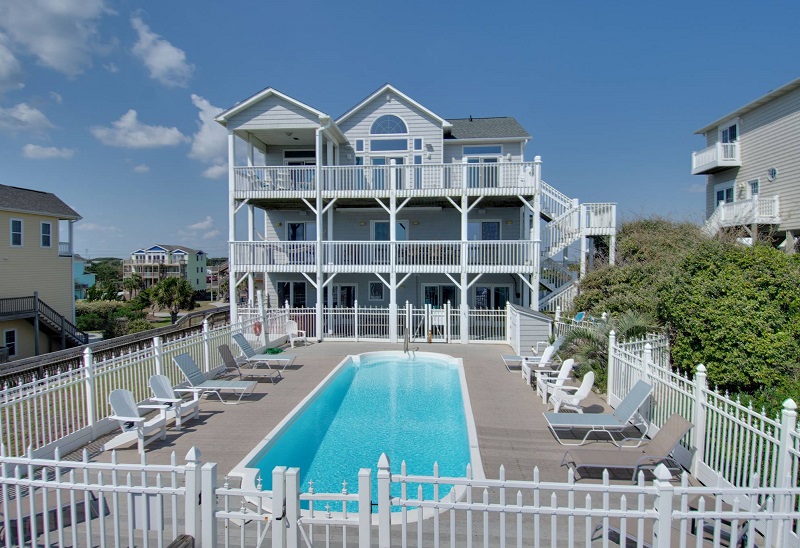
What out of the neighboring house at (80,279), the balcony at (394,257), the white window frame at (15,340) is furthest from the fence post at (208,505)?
the neighboring house at (80,279)

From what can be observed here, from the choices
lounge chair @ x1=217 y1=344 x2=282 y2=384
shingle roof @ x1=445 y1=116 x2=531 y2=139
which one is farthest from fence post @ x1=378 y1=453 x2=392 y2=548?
shingle roof @ x1=445 y1=116 x2=531 y2=139

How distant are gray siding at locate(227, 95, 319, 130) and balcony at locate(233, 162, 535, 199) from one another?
5.99 feet

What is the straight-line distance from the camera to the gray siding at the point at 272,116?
62.4ft

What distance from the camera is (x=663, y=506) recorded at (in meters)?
3.32

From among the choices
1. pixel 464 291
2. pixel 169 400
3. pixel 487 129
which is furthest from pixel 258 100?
pixel 169 400

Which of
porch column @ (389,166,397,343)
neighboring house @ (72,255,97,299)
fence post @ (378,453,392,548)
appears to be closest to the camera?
fence post @ (378,453,392,548)

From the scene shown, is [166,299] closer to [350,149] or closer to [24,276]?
[24,276]

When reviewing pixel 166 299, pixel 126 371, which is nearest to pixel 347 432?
pixel 126 371

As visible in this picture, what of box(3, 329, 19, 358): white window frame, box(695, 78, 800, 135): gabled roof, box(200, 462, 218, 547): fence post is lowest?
box(3, 329, 19, 358): white window frame

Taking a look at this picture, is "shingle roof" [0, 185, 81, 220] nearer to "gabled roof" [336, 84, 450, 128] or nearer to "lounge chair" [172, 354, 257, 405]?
"gabled roof" [336, 84, 450, 128]

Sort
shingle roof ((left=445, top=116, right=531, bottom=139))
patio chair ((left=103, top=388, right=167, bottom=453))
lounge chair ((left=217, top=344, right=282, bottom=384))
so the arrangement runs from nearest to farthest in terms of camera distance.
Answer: patio chair ((left=103, top=388, right=167, bottom=453)), lounge chair ((left=217, top=344, right=282, bottom=384)), shingle roof ((left=445, top=116, right=531, bottom=139))

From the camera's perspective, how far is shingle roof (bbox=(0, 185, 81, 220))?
77.3ft

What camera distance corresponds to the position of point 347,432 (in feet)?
28.9

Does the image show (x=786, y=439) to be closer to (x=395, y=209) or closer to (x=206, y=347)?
(x=206, y=347)
